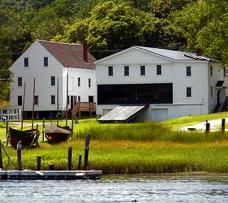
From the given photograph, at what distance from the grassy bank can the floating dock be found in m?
2.15

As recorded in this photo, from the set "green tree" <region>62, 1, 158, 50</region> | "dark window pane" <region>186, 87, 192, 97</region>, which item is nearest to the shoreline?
"dark window pane" <region>186, 87, 192, 97</region>

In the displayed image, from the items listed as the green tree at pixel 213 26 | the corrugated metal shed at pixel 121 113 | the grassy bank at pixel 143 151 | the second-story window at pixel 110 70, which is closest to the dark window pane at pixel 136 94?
the second-story window at pixel 110 70

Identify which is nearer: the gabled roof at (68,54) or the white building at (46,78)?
the white building at (46,78)

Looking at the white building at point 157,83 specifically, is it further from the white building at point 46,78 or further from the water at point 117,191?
the water at point 117,191

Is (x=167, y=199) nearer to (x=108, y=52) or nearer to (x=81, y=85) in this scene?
(x=81, y=85)

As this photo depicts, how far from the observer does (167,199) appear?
46.3 metres

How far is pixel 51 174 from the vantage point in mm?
55562

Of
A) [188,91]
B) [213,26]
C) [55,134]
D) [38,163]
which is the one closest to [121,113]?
[188,91]

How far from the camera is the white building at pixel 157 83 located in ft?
378

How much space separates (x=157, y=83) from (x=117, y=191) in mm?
67356

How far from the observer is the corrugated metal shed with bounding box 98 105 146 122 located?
109 m

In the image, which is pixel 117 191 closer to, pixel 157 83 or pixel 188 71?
pixel 157 83

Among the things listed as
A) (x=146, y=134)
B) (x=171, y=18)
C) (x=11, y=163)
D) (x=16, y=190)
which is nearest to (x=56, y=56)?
(x=171, y=18)

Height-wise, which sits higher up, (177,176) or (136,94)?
(136,94)
